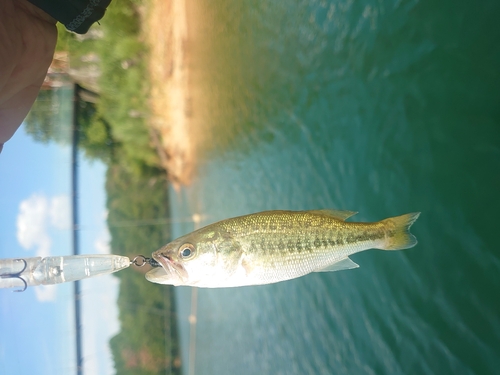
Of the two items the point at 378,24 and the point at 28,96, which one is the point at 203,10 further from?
the point at 28,96

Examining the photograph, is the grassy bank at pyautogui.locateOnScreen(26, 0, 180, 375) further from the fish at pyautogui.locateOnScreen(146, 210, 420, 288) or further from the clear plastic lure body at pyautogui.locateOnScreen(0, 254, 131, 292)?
the fish at pyautogui.locateOnScreen(146, 210, 420, 288)

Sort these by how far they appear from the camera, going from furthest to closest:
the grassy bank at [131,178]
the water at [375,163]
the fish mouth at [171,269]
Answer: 1. the grassy bank at [131,178]
2. the water at [375,163]
3. the fish mouth at [171,269]

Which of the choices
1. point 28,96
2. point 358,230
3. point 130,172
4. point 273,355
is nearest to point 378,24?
point 358,230

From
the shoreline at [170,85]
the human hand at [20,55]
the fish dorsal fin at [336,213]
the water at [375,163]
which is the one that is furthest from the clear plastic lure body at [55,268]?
the shoreline at [170,85]

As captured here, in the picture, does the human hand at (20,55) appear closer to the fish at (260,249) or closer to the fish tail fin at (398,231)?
the fish at (260,249)

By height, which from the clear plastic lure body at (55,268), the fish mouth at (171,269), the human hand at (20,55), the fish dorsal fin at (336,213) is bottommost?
the fish mouth at (171,269)

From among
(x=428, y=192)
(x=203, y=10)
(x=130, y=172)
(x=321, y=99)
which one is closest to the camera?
(x=428, y=192)

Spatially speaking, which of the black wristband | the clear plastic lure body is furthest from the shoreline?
the clear plastic lure body
